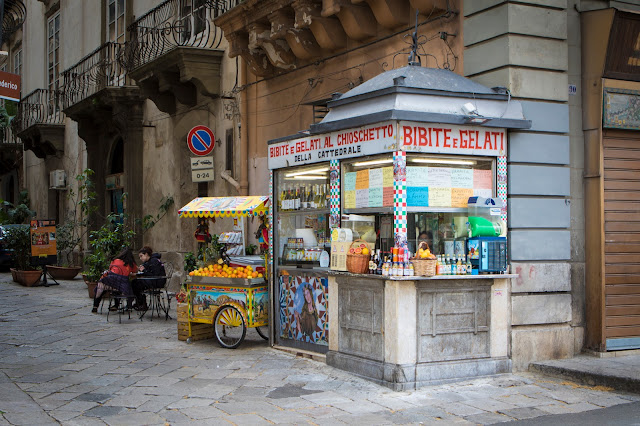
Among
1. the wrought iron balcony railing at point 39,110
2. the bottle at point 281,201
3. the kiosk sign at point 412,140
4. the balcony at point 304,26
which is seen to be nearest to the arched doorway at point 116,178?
the wrought iron balcony railing at point 39,110

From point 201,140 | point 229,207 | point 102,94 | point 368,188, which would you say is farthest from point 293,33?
point 102,94

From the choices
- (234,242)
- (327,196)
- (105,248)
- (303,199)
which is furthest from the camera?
(105,248)

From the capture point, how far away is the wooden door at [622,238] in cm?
827

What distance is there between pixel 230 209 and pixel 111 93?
913 centimetres

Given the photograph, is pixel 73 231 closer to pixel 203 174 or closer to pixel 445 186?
pixel 203 174

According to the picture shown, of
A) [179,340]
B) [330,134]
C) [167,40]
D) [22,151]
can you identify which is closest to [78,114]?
[167,40]

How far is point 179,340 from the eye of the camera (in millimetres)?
10000

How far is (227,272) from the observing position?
9.48 metres

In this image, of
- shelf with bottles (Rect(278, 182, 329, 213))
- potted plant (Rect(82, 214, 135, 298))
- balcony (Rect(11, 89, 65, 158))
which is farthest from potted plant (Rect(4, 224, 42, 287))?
shelf with bottles (Rect(278, 182, 329, 213))

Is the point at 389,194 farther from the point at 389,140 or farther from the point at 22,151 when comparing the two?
the point at 22,151

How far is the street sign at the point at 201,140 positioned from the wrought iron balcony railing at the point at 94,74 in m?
4.45

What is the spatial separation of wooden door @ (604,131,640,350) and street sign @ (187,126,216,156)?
24.7 feet

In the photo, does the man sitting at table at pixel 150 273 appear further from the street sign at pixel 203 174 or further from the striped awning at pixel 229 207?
the street sign at pixel 203 174

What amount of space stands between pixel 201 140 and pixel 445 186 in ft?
22.8
